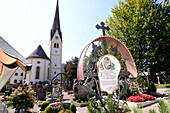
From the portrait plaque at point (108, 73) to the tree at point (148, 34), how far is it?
909 centimetres

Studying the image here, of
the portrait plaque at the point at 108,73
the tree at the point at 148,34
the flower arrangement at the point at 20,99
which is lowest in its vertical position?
the flower arrangement at the point at 20,99

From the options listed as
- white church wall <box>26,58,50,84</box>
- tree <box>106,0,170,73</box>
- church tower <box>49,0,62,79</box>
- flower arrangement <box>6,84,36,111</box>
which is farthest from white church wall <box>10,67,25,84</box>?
tree <box>106,0,170,73</box>

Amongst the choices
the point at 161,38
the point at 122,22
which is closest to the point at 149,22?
the point at 161,38

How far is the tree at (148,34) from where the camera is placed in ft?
Answer: 37.0

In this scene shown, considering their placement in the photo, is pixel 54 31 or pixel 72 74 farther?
pixel 54 31

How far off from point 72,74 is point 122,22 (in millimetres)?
18461

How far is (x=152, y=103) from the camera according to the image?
6.89 metres

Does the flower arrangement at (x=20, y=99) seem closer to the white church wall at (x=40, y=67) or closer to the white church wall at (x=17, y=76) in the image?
the white church wall at (x=40, y=67)

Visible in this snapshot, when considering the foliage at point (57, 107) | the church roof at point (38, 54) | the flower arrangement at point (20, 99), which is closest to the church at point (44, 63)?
the church roof at point (38, 54)

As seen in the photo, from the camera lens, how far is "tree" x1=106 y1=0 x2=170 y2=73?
37.0 ft

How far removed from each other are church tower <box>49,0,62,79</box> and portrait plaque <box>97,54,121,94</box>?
28.9 metres

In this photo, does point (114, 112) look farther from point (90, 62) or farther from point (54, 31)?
point (54, 31)

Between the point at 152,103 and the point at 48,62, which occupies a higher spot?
the point at 48,62

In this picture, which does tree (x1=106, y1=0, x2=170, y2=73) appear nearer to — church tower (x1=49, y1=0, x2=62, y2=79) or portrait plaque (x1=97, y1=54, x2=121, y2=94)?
portrait plaque (x1=97, y1=54, x2=121, y2=94)
